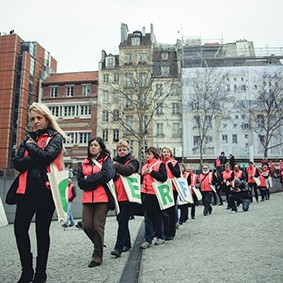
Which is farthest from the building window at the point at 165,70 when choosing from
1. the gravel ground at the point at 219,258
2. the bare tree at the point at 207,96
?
the gravel ground at the point at 219,258

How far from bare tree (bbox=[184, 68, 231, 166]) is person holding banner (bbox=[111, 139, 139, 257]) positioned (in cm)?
3033

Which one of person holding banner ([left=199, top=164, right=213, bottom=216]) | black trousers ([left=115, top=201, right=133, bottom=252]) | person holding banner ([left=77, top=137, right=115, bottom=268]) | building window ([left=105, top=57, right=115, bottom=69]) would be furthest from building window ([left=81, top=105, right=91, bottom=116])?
person holding banner ([left=77, top=137, right=115, bottom=268])

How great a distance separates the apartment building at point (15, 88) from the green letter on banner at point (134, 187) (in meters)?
40.2

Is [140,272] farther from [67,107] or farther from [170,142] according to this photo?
[67,107]

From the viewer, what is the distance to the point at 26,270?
3291mm

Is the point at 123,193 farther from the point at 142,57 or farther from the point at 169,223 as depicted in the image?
the point at 142,57

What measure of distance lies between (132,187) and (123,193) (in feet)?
0.63

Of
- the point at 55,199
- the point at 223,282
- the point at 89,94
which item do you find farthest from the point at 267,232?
the point at 89,94

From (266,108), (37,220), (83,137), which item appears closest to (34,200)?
(37,220)

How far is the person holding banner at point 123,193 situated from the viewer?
5151 mm

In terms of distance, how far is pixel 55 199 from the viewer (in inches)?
131

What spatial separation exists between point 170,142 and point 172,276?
37769mm

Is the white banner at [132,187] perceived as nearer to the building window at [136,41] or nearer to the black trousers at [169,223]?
the black trousers at [169,223]

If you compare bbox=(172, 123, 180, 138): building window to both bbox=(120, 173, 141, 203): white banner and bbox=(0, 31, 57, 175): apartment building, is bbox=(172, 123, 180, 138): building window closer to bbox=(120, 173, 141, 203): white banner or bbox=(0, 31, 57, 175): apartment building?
bbox=(0, 31, 57, 175): apartment building
